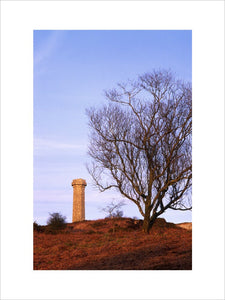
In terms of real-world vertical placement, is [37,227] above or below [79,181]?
A: below

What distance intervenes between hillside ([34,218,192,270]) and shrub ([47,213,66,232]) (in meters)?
1.45

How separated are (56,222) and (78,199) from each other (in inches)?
47.4

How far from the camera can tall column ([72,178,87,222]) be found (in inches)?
584

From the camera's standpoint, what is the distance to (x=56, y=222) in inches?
567

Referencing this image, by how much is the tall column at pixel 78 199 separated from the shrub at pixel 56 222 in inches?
28.0

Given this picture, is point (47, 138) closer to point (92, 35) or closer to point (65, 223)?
point (92, 35)

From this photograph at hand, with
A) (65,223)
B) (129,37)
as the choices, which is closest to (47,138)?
(129,37)

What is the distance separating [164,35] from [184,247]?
489cm

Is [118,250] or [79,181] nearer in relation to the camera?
[118,250]

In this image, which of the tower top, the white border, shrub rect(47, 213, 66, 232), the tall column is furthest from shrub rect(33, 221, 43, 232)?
the white border

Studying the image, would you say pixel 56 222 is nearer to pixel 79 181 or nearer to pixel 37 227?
pixel 37 227

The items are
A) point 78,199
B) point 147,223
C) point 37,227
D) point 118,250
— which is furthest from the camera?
point 78,199
